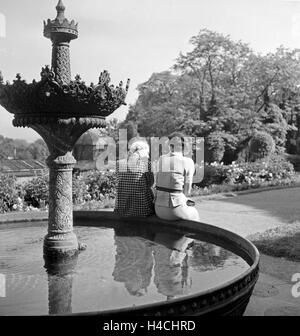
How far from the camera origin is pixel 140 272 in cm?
378

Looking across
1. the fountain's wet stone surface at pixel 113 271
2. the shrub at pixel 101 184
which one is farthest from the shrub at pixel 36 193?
the fountain's wet stone surface at pixel 113 271

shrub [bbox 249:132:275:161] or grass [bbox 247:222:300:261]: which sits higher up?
shrub [bbox 249:132:275:161]

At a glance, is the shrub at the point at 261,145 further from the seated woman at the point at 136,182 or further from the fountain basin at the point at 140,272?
the fountain basin at the point at 140,272

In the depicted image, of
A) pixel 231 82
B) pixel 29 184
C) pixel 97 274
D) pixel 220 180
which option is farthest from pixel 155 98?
pixel 97 274

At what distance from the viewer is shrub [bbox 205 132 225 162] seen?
21.2 meters

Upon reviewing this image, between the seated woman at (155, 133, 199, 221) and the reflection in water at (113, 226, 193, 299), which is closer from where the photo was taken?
the reflection in water at (113, 226, 193, 299)

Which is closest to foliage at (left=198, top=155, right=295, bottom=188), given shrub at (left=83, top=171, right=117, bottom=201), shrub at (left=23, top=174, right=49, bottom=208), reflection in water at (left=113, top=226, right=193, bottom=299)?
shrub at (left=83, top=171, right=117, bottom=201)

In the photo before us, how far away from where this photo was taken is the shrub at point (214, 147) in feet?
69.6

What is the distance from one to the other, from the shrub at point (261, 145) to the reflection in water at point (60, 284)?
18423mm

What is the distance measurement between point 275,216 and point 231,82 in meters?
14.7

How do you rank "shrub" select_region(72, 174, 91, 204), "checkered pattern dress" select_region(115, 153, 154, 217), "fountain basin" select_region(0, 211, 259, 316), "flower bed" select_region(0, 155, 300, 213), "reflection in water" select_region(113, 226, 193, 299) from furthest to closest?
1. "shrub" select_region(72, 174, 91, 204)
2. "flower bed" select_region(0, 155, 300, 213)
3. "checkered pattern dress" select_region(115, 153, 154, 217)
4. "reflection in water" select_region(113, 226, 193, 299)
5. "fountain basin" select_region(0, 211, 259, 316)

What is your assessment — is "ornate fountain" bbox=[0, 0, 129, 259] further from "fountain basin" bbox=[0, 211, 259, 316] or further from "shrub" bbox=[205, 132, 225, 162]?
"shrub" bbox=[205, 132, 225, 162]

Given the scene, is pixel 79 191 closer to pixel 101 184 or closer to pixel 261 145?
pixel 101 184
